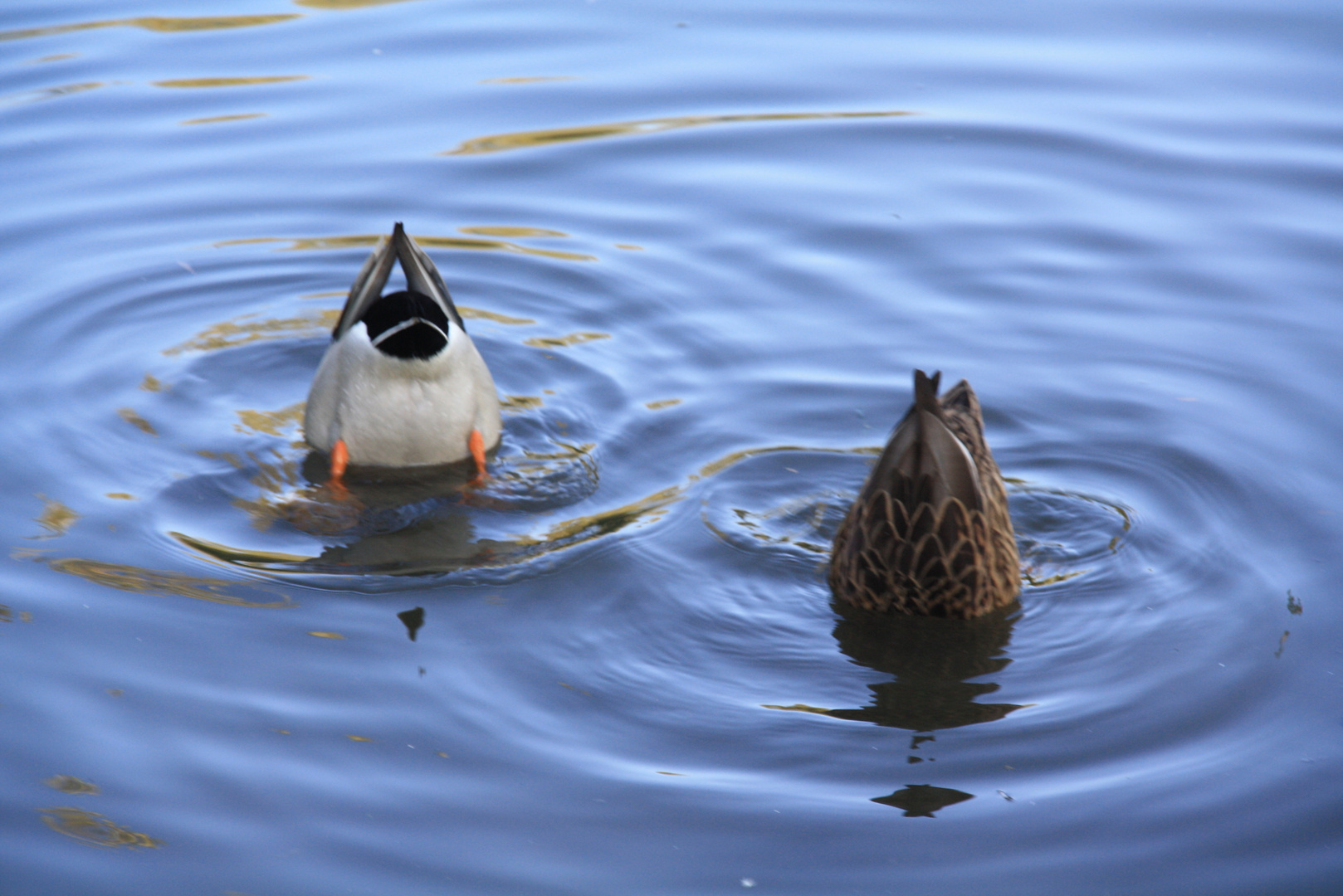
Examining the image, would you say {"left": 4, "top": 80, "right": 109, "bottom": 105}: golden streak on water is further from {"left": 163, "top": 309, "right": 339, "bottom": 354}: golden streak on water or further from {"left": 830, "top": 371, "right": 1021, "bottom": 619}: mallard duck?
{"left": 830, "top": 371, "right": 1021, "bottom": 619}: mallard duck

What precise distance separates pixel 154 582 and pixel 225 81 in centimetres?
638

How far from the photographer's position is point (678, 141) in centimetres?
963

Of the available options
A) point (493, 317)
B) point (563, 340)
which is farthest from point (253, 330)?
point (563, 340)

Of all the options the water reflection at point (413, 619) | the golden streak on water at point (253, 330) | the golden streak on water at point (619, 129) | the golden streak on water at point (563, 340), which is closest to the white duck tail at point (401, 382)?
the golden streak on water at point (563, 340)

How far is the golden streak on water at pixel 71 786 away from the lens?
423 centimetres

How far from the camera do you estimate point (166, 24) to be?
11.6m

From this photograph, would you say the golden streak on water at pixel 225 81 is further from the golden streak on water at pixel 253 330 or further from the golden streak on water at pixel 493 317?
the golden streak on water at pixel 493 317

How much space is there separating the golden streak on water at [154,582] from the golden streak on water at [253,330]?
210 centimetres

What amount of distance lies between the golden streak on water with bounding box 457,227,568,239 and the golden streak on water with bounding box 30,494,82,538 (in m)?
3.39

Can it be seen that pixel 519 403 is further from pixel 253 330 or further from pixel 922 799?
pixel 922 799

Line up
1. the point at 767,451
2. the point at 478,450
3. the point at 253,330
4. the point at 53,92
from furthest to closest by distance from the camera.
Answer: the point at 53,92 → the point at 253,330 → the point at 478,450 → the point at 767,451

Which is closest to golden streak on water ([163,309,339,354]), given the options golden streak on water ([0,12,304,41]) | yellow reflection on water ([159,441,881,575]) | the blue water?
the blue water

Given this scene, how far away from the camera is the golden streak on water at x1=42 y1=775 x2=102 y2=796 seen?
167 inches

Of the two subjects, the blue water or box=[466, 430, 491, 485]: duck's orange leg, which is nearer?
the blue water
